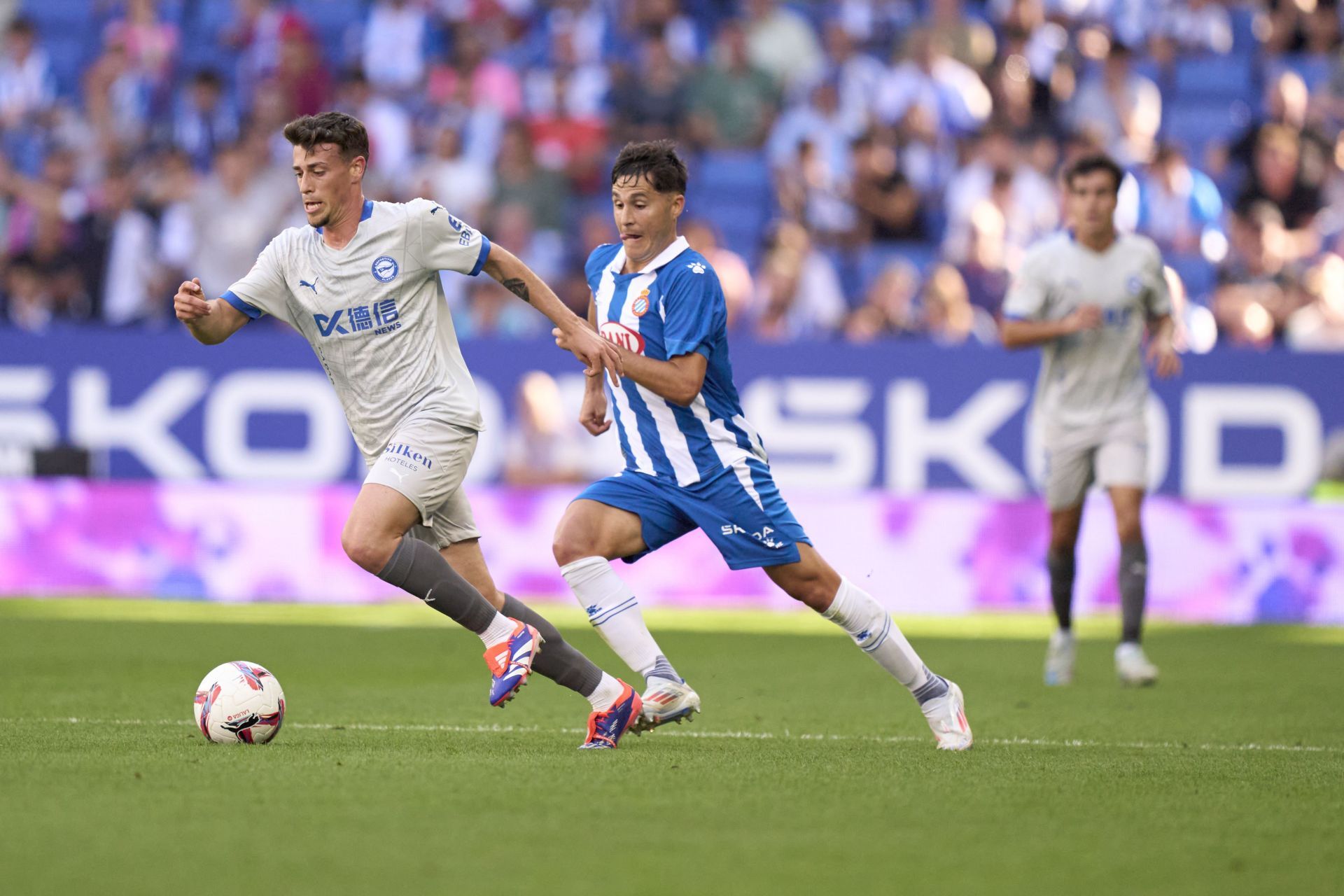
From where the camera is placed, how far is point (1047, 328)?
8.66 m

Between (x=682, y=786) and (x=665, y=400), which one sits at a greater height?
(x=665, y=400)

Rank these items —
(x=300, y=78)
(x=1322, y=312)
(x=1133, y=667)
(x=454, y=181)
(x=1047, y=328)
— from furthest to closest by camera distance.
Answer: (x=300, y=78), (x=454, y=181), (x=1322, y=312), (x=1047, y=328), (x=1133, y=667)

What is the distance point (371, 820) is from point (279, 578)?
8132mm

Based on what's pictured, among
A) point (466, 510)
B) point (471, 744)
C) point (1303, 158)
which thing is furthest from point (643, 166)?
point (1303, 158)

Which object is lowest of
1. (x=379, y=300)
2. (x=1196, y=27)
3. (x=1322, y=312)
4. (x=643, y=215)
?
(x=1322, y=312)

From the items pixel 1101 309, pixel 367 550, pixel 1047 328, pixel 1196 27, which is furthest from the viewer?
pixel 1196 27

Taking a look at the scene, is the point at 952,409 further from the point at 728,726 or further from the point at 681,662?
the point at 728,726

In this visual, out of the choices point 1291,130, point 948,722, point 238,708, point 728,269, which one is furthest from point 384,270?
point 1291,130

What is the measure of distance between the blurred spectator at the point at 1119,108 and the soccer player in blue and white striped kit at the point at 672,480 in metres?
10.2

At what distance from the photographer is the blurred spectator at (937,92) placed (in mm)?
15797

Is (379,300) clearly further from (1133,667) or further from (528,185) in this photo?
(528,185)

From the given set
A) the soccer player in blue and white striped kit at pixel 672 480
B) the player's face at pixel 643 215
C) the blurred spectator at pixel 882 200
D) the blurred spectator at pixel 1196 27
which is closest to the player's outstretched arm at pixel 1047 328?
the soccer player in blue and white striped kit at pixel 672 480

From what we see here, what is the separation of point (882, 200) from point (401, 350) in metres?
9.42

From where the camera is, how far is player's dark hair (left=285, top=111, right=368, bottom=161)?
6.08m
